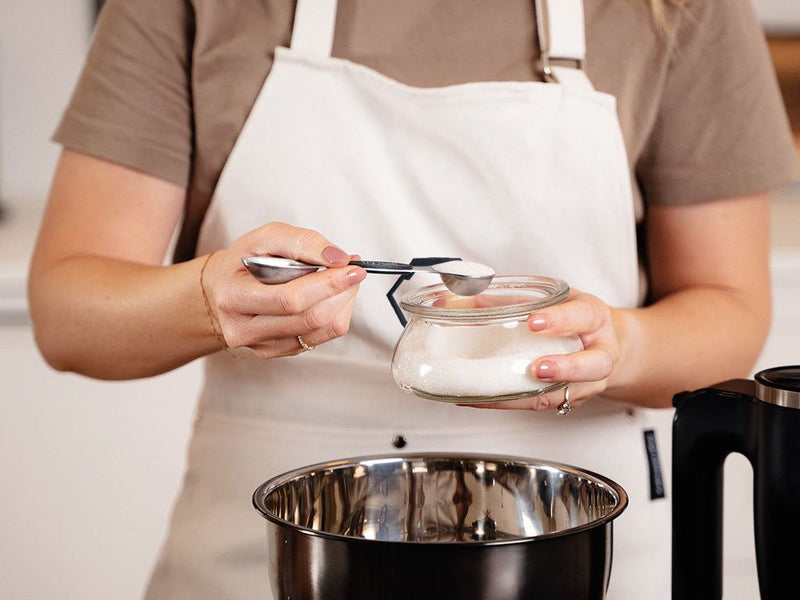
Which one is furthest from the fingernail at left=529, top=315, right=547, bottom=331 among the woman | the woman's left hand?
the woman

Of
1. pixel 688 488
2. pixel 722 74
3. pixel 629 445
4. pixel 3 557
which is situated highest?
pixel 722 74

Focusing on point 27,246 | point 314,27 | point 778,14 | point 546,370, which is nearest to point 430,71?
point 314,27

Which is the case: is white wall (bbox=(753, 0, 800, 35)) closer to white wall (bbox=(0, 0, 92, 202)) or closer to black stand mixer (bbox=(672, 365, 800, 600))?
white wall (bbox=(0, 0, 92, 202))

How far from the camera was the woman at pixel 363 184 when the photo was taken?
2.88 ft

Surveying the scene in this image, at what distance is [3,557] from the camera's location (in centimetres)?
165

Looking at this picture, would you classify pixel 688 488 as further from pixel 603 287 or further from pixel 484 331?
pixel 603 287

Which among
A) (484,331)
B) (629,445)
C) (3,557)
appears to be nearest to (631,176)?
(629,445)

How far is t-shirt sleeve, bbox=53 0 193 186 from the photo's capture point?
880mm

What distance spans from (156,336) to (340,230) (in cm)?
19

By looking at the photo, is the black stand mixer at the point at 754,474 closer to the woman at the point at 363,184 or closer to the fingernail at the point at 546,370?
the fingernail at the point at 546,370

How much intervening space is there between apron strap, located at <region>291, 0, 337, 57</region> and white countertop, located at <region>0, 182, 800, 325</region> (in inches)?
33.7

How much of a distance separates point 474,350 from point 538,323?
0.05m

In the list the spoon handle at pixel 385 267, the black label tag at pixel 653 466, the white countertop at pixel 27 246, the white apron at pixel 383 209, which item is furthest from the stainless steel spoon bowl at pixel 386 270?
the white countertop at pixel 27 246

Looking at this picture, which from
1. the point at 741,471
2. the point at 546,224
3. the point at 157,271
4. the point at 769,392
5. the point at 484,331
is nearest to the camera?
the point at 769,392
